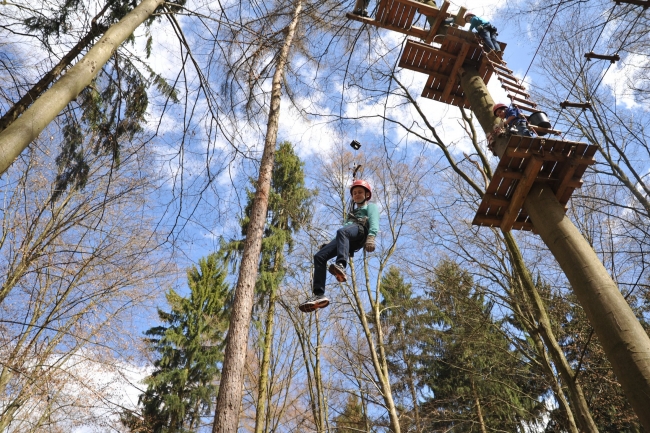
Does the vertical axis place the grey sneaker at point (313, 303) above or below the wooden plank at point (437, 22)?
below

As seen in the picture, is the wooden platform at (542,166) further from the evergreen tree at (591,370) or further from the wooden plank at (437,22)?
the evergreen tree at (591,370)

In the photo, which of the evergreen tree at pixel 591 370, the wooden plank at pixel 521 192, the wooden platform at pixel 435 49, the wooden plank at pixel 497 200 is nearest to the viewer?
the wooden plank at pixel 521 192

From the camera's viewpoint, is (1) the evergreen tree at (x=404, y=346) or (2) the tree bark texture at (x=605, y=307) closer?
(2) the tree bark texture at (x=605, y=307)

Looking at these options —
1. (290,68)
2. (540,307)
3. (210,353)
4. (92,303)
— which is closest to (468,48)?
(290,68)

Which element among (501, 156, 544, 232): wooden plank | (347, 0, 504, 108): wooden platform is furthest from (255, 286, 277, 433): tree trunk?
(501, 156, 544, 232): wooden plank

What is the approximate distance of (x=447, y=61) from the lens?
5.23 metres

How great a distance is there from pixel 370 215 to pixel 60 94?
307 cm

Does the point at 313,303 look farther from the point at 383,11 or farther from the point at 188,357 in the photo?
the point at 188,357

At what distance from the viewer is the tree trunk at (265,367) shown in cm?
1120

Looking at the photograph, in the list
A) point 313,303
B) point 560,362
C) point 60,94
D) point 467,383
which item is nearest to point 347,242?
point 313,303

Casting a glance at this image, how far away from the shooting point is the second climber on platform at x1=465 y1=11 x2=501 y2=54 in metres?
4.89

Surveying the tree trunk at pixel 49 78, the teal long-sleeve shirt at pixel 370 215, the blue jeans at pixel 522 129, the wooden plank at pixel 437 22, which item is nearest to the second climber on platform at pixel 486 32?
the wooden plank at pixel 437 22

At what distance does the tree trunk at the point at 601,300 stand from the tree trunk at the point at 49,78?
16.4ft

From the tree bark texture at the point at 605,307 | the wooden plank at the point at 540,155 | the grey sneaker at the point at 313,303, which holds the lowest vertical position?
the tree bark texture at the point at 605,307
